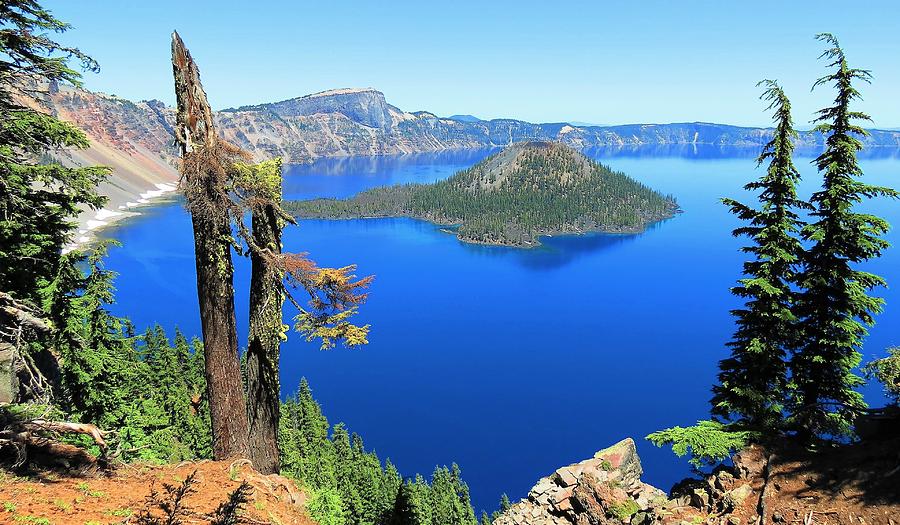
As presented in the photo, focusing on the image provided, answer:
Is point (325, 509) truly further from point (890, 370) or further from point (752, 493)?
point (890, 370)

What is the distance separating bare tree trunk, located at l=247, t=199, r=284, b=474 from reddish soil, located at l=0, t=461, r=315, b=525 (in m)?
0.67

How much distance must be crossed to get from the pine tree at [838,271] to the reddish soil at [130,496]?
52.9 ft

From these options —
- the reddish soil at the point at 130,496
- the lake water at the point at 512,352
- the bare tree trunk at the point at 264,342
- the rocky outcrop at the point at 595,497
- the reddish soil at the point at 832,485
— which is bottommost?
the lake water at the point at 512,352

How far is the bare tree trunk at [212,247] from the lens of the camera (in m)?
10.1

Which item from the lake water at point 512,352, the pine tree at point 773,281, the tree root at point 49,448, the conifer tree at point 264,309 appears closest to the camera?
the conifer tree at point 264,309

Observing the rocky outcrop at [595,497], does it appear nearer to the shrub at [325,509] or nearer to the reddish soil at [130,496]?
the shrub at [325,509]

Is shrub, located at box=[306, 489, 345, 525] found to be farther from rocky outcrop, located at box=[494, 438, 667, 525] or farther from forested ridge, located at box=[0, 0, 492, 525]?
rocky outcrop, located at box=[494, 438, 667, 525]

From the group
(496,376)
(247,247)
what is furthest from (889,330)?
(247,247)

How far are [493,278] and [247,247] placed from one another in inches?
5804

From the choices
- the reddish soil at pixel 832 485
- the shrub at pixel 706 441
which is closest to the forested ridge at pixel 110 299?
the shrub at pixel 706 441

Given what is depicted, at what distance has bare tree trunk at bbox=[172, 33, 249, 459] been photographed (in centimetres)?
1008

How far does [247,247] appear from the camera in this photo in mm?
11008

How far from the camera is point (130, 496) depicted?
10641mm

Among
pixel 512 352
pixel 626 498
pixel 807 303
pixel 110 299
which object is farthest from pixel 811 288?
pixel 512 352
